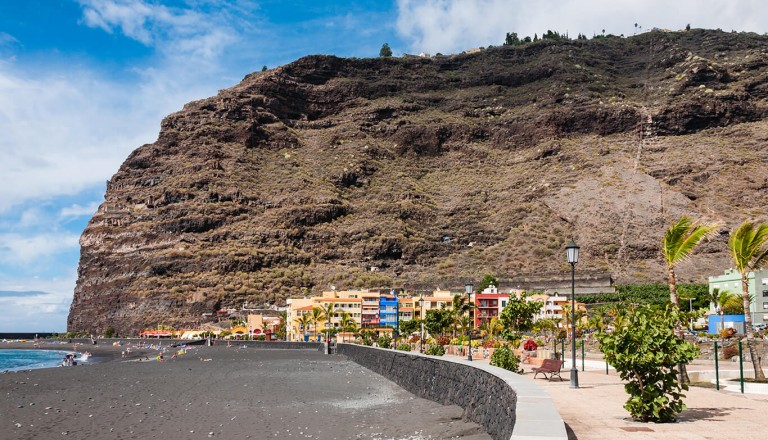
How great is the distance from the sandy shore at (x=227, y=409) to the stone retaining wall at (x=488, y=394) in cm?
43

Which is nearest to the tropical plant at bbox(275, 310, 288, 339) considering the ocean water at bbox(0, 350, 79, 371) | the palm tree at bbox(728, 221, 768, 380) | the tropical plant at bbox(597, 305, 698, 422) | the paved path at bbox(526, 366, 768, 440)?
the ocean water at bbox(0, 350, 79, 371)

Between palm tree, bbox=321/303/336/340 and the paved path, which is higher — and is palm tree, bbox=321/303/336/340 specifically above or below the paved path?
below

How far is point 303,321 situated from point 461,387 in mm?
74626

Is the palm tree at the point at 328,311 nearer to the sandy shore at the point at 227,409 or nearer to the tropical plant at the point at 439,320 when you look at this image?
the tropical plant at the point at 439,320

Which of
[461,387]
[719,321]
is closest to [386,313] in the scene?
[719,321]

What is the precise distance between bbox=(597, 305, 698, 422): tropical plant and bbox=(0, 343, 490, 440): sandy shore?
114 inches

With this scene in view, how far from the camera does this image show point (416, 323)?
77125mm

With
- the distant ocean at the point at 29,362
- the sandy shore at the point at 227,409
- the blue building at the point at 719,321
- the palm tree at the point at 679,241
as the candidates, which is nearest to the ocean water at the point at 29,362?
the distant ocean at the point at 29,362

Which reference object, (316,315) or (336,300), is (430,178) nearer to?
(336,300)

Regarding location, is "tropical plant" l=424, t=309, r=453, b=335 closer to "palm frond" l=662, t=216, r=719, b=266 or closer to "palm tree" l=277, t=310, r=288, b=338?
"palm tree" l=277, t=310, r=288, b=338

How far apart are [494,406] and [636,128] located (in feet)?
453

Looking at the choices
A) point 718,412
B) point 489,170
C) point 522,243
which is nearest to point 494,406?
point 718,412

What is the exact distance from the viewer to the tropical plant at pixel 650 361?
12.0m

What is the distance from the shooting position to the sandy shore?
17094mm
